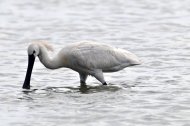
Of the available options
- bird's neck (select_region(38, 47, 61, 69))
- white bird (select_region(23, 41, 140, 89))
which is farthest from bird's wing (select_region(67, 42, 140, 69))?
bird's neck (select_region(38, 47, 61, 69))

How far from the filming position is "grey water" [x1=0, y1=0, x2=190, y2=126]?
35.9 feet

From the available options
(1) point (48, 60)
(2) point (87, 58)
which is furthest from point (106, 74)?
(1) point (48, 60)

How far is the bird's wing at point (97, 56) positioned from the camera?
12.9 metres

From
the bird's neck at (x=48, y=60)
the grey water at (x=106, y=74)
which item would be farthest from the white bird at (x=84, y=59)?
the grey water at (x=106, y=74)

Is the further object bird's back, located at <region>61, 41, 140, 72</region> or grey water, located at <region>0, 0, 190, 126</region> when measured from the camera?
bird's back, located at <region>61, 41, 140, 72</region>

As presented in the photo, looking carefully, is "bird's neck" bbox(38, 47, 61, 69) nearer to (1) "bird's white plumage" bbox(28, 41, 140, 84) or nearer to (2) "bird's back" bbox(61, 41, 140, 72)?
(1) "bird's white plumage" bbox(28, 41, 140, 84)

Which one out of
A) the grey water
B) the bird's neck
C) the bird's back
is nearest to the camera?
the grey water

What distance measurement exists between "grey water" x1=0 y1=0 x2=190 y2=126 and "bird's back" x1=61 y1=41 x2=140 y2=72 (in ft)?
1.19

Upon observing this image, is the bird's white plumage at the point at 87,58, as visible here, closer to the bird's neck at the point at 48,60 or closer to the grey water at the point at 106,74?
the bird's neck at the point at 48,60

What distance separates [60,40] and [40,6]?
6006 millimetres

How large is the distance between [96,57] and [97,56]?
0.03m

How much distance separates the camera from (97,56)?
13.2m

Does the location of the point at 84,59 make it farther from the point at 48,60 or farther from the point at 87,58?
the point at 48,60

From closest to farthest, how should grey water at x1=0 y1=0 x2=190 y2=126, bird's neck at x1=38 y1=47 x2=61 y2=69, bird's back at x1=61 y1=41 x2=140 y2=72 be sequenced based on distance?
grey water at x1=0 y1=0 x2=190 y2=126 < bird's back at x1=61 y1=41 x2=140 y2=72 < bird's neck at x1=38 y1=47 x2=61 y2=69
